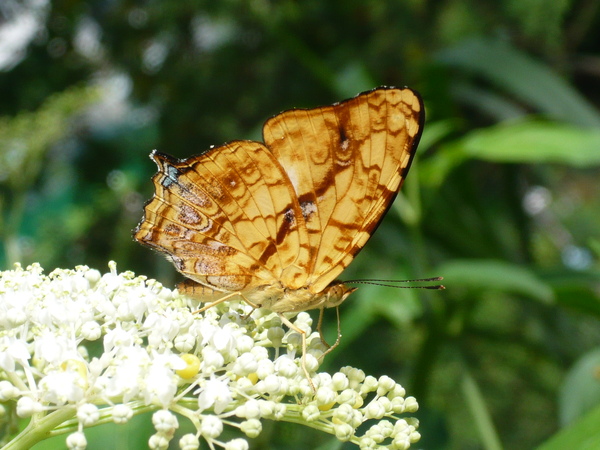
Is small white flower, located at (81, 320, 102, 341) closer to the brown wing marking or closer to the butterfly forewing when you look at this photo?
the butterfly forewing

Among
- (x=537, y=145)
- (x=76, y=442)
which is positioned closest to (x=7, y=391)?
(x=76, y=442)

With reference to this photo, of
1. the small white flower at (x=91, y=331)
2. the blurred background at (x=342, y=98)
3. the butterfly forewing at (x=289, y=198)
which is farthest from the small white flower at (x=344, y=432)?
the blurred background at (x=342, y=98)

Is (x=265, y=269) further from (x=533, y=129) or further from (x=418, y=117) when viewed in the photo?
(x=533, y=129)

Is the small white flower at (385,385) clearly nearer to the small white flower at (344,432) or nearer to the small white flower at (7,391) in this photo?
the small white flower at (344,432)

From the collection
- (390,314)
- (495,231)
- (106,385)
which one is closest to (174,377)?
(106,385)

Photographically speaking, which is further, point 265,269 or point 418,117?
point 265,269

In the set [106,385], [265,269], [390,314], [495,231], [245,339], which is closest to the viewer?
[106,385]

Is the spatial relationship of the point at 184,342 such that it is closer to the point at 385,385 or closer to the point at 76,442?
the point at 76,442
